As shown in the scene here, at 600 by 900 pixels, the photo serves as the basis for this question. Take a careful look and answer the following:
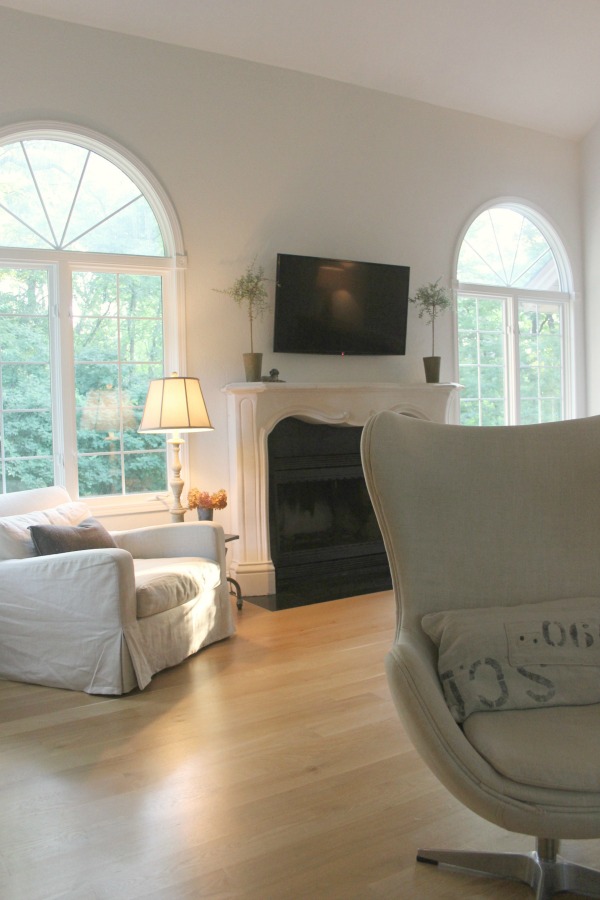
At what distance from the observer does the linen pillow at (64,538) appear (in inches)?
136

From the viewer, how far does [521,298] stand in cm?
677

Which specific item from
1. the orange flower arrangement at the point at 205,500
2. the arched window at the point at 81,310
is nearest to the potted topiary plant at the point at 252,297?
the arched window at the point at 81,310

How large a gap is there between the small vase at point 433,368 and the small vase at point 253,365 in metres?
1.43

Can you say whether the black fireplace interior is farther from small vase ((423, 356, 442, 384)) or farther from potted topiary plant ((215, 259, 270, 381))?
small vase ((423, 356, 442, 384))

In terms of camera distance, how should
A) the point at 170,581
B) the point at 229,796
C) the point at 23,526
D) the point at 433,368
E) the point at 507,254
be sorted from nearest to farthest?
the point at 229,796, the point at 170,581, the point at 23,526, the point at 433,368, the point at 507,254

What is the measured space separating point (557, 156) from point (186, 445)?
436cm

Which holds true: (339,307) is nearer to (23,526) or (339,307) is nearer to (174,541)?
(174,541)

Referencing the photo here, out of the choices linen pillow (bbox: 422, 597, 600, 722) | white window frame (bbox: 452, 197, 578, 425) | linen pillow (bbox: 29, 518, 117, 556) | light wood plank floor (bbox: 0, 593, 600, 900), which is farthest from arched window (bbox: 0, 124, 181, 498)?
linen pillow (bbox: 422, 597, 600, 722)

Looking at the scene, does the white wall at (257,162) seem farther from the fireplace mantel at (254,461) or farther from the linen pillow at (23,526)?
the linen pillow at (23,526)

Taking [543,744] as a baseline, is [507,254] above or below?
above

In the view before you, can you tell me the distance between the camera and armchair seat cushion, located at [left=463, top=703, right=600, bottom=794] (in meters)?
1.49

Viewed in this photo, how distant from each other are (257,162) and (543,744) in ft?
14.7

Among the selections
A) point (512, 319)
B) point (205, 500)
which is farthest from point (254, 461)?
point (512, 319)

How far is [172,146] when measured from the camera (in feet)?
16.0
